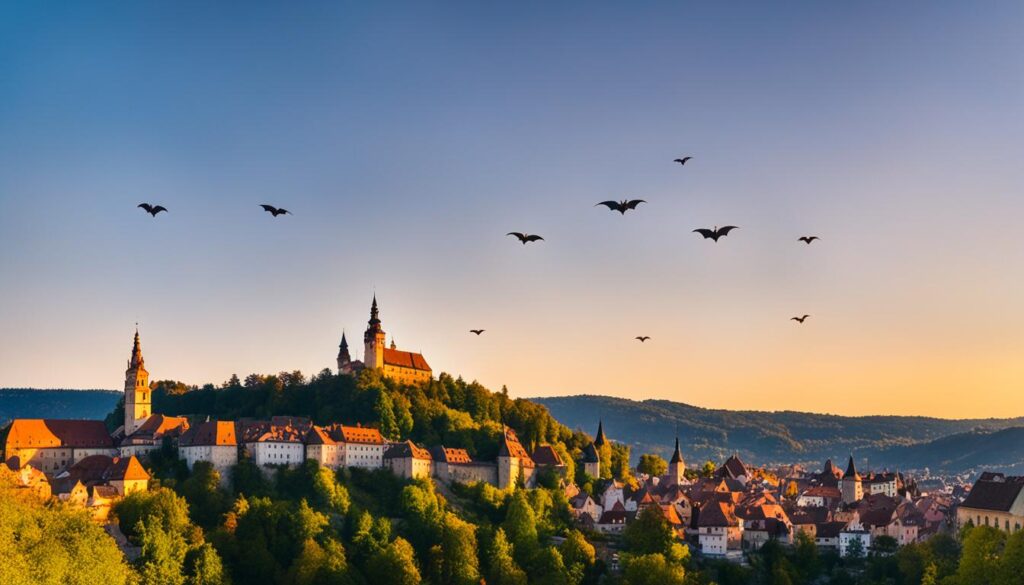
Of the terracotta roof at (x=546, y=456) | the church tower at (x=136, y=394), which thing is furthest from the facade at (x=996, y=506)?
the church tower at (x=136, y=394)

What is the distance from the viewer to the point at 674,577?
8525 centimetres

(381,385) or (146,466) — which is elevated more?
(381,385)

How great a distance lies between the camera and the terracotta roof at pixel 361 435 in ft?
319

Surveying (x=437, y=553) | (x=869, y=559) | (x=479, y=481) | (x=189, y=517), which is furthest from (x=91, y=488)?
(x=869, y=559)

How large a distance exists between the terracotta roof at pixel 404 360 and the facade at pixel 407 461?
21.8m

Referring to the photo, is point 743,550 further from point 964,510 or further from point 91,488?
point 91,488

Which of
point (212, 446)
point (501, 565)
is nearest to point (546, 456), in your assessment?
point (501, 565)

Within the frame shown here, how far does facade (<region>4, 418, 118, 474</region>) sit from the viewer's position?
296ft

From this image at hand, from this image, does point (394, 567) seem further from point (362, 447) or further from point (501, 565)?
point (362, 447)

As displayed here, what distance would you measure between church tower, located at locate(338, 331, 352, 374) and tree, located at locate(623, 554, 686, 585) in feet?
139

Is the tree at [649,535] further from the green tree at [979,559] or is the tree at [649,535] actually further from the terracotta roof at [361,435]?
the green tree at [979,559]

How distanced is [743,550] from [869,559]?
9.21m

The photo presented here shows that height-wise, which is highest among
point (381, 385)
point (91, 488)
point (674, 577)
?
point (381, 385)

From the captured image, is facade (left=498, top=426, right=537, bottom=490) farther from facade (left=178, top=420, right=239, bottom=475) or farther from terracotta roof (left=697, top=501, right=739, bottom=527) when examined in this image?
facade (left=178, top=420, right=239, bottom=475)
